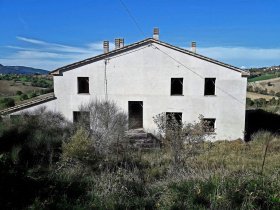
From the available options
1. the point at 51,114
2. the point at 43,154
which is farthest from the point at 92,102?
the point at 43,154

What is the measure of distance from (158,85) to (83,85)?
230 inches

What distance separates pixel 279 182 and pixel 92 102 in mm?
18260

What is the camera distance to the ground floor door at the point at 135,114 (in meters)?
23.7

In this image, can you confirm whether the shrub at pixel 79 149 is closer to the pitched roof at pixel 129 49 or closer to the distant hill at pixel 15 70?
the pitched roof at pixel 129 49

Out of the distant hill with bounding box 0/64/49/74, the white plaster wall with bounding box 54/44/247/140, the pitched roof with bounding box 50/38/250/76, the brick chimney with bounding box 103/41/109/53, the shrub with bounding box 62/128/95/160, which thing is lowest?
the shrub with bounding box 62/128/95/160

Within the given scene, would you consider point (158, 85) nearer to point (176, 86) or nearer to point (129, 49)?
point (176, 86)

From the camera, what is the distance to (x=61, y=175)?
640 cm

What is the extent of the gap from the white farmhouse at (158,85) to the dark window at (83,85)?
0.81 ft

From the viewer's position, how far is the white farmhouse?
23.1 m

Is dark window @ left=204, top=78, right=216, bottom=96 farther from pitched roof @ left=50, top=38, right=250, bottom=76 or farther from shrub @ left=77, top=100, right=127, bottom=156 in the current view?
shrub @ left=77, top=100, right=127, bottom=156

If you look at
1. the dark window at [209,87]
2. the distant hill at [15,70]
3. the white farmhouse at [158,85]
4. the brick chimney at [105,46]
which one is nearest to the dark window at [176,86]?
the white farmhouse at [158,85]

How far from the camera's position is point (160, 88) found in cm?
2328

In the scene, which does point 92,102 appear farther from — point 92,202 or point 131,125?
point 92,202

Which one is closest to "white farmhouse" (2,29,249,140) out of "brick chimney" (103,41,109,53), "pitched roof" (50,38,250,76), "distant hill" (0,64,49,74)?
"pitched roof" (50,38,250,76)
